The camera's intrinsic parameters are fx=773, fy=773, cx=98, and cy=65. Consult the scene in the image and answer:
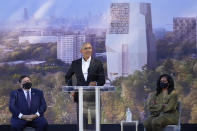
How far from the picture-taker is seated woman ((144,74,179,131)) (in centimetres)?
1022

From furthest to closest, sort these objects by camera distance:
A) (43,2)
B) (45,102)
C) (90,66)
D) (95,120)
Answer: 1. (43,2)
2. (45,102)
3. (90,66)
4. (95,120)

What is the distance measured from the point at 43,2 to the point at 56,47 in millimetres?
710

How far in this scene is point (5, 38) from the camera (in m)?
11.7

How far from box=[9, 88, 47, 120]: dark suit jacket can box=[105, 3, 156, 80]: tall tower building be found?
1.47 meters

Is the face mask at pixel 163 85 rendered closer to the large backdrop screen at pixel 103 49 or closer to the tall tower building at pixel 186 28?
the large backdrop screen at pixel 103 49

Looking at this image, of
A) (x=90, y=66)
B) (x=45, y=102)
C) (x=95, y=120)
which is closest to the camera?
(x=95, y=120)

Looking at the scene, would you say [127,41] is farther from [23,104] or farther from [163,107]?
[23,104]

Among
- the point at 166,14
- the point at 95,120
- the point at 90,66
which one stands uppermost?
the point at 166,14

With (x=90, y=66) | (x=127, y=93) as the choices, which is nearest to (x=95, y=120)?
(x=90, y=66)

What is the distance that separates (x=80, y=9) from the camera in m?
11.7

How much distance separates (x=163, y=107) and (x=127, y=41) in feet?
5.64

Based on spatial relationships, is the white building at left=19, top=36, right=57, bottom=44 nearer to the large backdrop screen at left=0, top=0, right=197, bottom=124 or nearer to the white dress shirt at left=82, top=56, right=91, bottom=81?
the large backdrop screen at left=0, top=0, right=197, bottom=124

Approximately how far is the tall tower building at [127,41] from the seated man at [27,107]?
4.89ft

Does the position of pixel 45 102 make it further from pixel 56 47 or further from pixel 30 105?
pixel 56 47
